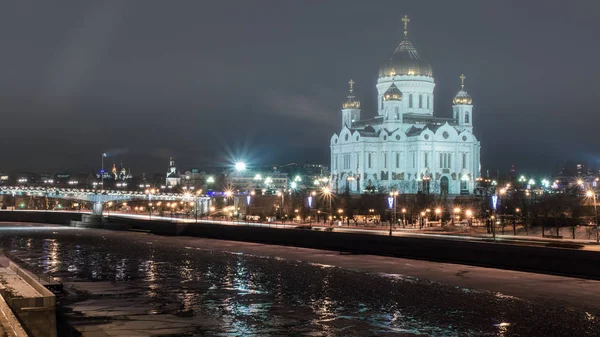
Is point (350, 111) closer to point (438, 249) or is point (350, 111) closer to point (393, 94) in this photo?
point (393, 94)

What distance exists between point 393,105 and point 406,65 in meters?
7.03

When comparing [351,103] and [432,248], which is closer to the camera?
[432,248]

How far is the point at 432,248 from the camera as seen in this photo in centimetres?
3975

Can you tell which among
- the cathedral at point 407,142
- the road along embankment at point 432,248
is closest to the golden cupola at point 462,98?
the cathedral at point 407,142

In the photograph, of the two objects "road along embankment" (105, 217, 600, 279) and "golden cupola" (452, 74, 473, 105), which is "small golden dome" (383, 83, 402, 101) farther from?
"road along embankment" (105, 217, 600, 279)

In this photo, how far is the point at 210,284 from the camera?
1232 inches

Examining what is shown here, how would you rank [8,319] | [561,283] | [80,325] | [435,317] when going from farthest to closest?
[561,283] < [435,317] < [80,325] < [8,319]

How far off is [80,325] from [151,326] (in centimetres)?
182

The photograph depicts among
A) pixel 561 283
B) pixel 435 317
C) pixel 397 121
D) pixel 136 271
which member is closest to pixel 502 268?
pixel 561 283

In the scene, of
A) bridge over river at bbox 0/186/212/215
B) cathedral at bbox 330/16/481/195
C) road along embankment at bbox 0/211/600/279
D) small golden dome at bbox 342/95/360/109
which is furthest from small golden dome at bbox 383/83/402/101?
road along embankment at bbox 0/211/600/279

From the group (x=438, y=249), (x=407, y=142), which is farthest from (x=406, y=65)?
(x=438, y=249)

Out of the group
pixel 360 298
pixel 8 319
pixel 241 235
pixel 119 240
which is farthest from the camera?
pixel 119 240

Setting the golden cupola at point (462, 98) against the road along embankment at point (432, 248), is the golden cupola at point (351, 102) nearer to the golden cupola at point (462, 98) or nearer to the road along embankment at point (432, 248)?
the golden cupola at point (462, 98)

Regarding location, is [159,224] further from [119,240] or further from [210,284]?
[210,284]
